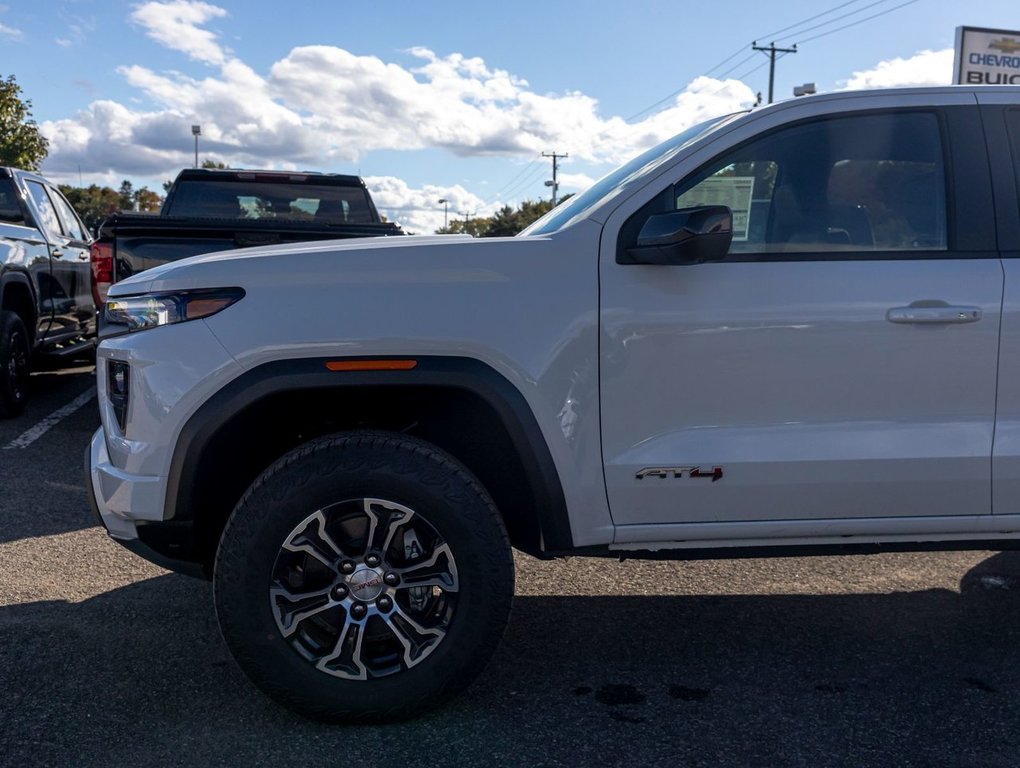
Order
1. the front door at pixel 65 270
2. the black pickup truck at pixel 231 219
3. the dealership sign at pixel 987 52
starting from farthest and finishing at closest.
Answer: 1. the dealership sign at pixel 987 52
2. the front door at pixel 65 270
3. the black pickup truck at pixel 231 219

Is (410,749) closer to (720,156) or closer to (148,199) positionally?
(720,156)

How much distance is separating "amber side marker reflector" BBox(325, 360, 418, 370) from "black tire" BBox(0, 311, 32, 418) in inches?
215

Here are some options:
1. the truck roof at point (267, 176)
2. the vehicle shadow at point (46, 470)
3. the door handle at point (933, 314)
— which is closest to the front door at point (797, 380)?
the door handle at point (933, 314)

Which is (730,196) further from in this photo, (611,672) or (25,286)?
(25,286)

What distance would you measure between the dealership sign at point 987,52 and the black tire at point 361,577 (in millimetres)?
14708

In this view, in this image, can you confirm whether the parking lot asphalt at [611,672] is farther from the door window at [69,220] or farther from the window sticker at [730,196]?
the door window at [69,220]

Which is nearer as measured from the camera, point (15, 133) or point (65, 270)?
point (65, 270)

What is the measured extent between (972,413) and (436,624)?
1.82m

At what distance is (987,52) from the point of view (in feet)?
50.3

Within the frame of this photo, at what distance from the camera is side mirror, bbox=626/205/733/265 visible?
3.06 metres

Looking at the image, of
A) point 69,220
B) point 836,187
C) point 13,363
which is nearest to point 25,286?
point 13,363

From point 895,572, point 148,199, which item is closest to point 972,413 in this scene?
point 895,572

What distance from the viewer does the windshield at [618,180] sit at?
3395 millimetres

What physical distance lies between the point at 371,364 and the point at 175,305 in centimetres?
63
